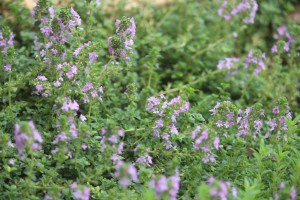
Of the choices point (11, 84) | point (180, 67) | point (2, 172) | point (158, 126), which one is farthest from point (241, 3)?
point (2, 172)

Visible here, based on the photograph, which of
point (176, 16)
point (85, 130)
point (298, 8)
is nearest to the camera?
point (85, 130)

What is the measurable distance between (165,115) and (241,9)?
1768 millimetres

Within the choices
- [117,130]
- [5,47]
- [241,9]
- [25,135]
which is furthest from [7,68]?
[241,9]

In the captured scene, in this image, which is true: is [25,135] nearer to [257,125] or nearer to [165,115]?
[165,115]

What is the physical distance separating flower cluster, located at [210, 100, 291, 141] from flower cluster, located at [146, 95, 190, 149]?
21 centimetres

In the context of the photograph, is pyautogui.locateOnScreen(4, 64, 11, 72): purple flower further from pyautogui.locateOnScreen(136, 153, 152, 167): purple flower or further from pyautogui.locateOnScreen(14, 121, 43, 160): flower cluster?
pyautogui.locateOnScreen(136, 153, 152, 167): purple flower

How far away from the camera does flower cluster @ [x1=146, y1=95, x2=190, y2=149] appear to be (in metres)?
2.97

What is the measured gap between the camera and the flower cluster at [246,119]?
2.96 meters

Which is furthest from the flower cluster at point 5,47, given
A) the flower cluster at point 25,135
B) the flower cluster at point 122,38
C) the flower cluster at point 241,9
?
the flower cluster at point 241,9

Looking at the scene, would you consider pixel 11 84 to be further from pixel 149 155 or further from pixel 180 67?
pixel 180 67

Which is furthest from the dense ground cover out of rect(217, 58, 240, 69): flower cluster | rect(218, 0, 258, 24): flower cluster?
rect(218, 0, 258, 24): flower cluster

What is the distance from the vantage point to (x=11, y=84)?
3045 millimetres

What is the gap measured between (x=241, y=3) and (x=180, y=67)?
2.43ft

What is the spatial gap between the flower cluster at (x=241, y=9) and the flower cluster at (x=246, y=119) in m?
1.33
